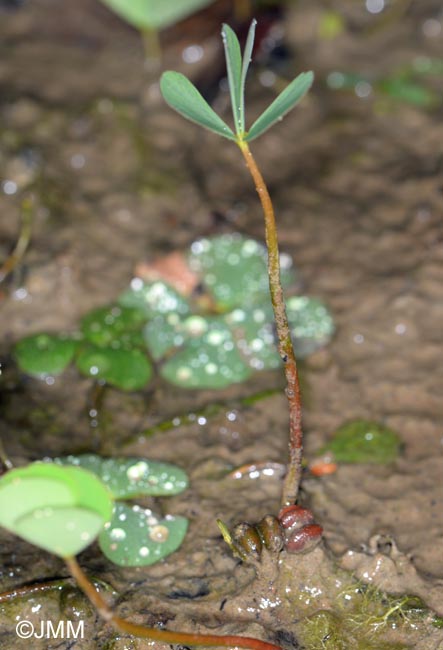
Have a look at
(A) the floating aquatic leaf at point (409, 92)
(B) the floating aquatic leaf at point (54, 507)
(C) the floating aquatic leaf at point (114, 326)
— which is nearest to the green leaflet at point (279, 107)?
(B) the floating aquatic leaf at point (54, 507)

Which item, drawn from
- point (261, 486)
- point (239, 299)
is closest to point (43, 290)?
point (239, 299)

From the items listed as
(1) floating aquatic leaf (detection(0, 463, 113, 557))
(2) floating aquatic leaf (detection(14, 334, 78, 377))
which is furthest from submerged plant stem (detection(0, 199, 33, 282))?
(1) floating aquatic leaf (detection(0, 463, 113, 557))

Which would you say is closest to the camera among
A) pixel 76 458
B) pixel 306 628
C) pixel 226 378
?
pixel 306 628

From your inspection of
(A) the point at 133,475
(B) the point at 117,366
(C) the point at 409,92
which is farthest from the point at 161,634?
(C) the point at 409,92

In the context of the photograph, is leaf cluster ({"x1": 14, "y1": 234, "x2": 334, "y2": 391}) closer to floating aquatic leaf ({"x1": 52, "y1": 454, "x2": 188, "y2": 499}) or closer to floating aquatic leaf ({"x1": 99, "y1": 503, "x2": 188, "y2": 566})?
floating aquatic leaf ({"x1": 52, "y1": 454, "x2": 188, "y2": 499})

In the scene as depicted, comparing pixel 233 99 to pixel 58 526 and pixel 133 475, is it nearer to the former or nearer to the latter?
pixel 58 526

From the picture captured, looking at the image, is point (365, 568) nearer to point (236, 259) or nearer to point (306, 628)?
point (306, 628)
